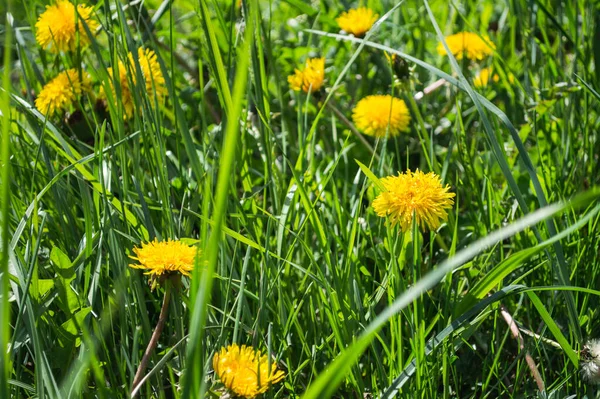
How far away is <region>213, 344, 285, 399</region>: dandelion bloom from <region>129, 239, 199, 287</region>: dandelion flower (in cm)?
12

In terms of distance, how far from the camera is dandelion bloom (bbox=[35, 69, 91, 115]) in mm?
1381

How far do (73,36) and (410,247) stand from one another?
79 cm

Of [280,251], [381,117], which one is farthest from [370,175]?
[381,117]

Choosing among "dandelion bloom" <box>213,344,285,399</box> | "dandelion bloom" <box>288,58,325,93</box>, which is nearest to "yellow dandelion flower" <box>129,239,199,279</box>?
"dandelion bloom" <box>213,344,285,399</box>

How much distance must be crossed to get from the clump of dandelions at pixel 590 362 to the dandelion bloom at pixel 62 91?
0.95 metres

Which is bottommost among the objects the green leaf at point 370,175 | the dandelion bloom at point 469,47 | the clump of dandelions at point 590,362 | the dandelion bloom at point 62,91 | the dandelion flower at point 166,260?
the clump of dandelions at point 590,362

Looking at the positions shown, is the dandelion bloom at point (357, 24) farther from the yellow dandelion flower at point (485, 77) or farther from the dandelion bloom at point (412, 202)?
the dandelion bloom at point (412, 202)

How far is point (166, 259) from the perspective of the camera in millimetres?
915

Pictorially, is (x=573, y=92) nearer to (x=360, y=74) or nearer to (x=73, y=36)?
(x=360, y=74)

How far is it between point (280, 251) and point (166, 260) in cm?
25

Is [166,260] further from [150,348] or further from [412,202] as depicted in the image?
[412,202]

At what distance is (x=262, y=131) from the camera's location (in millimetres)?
1286

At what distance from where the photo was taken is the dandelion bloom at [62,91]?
138cm

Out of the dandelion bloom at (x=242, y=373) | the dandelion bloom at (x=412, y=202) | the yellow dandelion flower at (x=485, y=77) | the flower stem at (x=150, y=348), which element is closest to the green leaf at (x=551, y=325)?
the dandelion bloom at (x=412, y=202)
